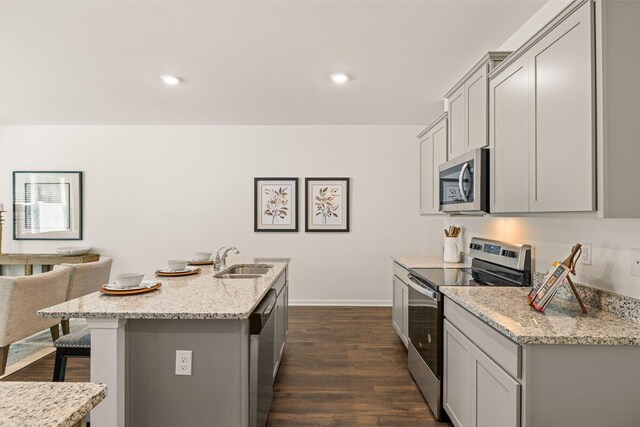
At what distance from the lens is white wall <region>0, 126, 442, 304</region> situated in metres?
5.11

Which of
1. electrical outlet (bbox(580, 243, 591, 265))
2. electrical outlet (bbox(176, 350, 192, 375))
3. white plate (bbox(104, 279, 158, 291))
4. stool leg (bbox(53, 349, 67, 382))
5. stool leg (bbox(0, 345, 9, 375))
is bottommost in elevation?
stool leg (bbox(0, 345, 9, 375))

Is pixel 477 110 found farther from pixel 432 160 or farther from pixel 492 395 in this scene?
pixel 492 395

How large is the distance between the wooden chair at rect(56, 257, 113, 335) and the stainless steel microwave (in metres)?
3.27

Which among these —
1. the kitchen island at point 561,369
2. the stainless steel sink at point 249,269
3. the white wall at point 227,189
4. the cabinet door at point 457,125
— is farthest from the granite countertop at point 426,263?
the white wall at point 227,189

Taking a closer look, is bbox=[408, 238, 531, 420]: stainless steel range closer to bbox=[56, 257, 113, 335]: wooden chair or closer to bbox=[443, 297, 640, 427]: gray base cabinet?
bbox=[443, 297, 640, 427]: gray base cabinet

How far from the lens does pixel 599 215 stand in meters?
1.33

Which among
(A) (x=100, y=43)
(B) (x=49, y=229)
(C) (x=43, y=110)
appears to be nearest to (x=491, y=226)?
(A) (x=100, y=43)

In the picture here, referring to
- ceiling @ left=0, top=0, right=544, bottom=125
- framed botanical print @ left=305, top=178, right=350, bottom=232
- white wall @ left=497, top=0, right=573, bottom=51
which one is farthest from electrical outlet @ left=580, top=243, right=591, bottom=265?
framed botanical print @ left=305, top=178, right=350, bottom=232

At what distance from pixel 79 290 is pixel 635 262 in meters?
3.99

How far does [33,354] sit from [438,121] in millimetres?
4371

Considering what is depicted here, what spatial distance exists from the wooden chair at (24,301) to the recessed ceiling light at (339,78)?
9.71 feet

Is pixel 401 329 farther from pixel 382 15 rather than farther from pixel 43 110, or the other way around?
pixel 43 110

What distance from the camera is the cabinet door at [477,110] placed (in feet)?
7.48

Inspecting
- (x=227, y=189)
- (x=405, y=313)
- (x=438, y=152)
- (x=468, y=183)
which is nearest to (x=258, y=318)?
(x=468, y=183)
